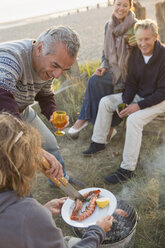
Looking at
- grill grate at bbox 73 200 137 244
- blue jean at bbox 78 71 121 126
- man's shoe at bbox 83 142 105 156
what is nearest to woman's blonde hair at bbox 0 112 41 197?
grill grate at bbox 73 200 137 244

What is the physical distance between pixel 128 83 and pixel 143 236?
2132 millimetres

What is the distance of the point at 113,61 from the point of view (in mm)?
4277

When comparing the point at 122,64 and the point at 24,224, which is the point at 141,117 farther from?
the point at 24,224

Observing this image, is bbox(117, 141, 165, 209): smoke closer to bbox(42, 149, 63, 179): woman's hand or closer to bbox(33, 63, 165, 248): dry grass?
bbox(33, 63, 165, 248): dry grass

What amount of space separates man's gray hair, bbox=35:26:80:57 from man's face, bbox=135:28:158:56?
4.91ft

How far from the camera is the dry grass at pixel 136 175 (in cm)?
258

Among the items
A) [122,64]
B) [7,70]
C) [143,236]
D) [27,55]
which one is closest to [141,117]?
[122,64]

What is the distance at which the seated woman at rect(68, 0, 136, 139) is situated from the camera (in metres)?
4.07

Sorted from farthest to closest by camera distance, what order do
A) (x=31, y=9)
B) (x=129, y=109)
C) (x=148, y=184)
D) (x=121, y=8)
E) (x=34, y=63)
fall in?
(x=31, y=9)
(x=121, y=8)
(x=129, y=109)
(x=148, y=184)
(x=34, y=63)

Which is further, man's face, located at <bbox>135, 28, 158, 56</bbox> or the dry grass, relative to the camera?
man's face, located at <bbox>135, 28, 158, 56</bbox>

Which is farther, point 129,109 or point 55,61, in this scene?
point 129,109

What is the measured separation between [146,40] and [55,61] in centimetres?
168

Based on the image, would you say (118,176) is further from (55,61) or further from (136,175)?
(55,61)

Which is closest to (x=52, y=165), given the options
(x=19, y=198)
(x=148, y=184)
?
(x=19, y=198)
